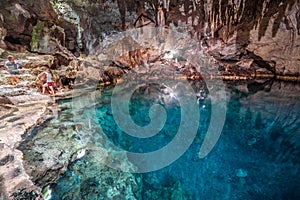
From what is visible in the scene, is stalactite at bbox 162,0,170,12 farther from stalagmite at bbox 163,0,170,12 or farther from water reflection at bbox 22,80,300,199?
water reflection at bbox 22,80,300,199

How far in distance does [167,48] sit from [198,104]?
162 inches

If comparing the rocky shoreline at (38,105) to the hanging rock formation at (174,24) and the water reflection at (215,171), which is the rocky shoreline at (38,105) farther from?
the hanging rock formation at (174,24)

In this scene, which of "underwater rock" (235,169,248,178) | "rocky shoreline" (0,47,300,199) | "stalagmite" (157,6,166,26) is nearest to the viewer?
"rocky shoreline" (0,47,300,199)

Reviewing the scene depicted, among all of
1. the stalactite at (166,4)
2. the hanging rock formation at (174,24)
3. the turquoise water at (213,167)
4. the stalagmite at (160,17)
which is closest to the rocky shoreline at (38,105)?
the turquoise water at (213,167)

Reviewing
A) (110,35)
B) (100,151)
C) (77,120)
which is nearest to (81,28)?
(110,35)

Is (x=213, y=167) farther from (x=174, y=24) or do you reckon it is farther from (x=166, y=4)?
(x=174, y=24)

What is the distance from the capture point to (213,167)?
3.38 metres

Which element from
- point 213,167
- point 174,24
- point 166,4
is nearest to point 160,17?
point 166,4

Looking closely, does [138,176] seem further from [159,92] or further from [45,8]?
[45,8]

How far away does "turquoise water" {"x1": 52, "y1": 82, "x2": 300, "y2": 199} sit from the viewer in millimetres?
2830

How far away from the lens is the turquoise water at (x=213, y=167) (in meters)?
2.83

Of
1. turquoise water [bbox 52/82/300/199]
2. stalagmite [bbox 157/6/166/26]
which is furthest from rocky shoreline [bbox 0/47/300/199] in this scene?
stalagmite [bbox 157/6/166/26]

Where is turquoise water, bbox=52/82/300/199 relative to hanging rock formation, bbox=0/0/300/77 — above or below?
below


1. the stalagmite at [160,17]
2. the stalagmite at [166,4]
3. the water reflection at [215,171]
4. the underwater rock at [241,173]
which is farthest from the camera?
the stalagmite at [160,17]
